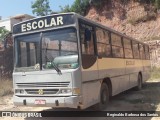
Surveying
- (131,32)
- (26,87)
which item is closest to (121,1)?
(131,32)

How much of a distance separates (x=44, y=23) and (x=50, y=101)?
233cm

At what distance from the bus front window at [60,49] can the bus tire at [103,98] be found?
6.88ft

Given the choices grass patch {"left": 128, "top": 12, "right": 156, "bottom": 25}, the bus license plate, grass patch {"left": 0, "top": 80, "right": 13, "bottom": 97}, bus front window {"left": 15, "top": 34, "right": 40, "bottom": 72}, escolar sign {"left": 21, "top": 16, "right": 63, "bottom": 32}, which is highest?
grass patch {"left": 128, "top": 12, "right": 156, "bottom": 25}

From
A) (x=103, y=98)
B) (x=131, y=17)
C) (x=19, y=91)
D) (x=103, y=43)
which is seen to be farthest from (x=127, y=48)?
(x=131, y=17)

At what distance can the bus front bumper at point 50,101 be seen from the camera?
7.85 metres

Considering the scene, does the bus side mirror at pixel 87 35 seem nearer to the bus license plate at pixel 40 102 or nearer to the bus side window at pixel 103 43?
the bus side window at pixel 103 43

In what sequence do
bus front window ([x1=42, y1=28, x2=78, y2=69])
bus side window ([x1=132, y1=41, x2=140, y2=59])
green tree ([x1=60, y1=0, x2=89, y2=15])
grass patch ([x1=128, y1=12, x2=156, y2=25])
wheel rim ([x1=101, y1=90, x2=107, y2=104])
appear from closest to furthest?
1. bus front window ([x1=42, y1=28, x2=78, y2=69])
2. wheel rim ([x1=101, y1=90, x2=107, y2=104])
3. bus side window ([x1=132, y1=41, x2=140, y2=59])
4. grass patch ([x1=128, y1=12, x2=156, y2=25])
5. green tree ([x1=60, y1=0, x2=89, y2=15])

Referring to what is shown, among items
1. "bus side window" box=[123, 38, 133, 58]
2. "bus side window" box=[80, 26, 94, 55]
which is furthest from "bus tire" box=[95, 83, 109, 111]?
"bus side window" box=[123, 38, 133, 58]

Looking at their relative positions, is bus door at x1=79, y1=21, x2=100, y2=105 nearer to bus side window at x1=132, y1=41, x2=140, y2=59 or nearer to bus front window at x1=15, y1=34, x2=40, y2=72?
bus front window at x1=15, y1=34, x2=40, y2=72

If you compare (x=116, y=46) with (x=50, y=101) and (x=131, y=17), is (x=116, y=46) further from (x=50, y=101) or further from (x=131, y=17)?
(x=131, y=17)

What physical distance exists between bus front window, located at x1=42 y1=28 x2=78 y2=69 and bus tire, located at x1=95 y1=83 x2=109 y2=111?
2.10 m

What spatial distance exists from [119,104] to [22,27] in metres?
4.66

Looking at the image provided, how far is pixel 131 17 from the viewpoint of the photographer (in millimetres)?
40125

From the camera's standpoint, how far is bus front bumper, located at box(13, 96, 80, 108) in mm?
7852
